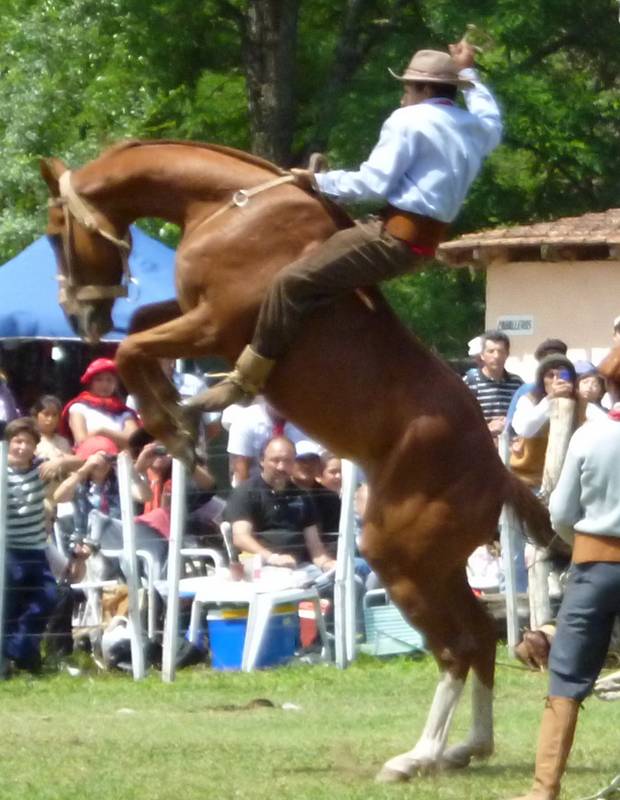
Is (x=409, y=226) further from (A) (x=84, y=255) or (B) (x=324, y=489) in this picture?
(B) (x=324, y=489)

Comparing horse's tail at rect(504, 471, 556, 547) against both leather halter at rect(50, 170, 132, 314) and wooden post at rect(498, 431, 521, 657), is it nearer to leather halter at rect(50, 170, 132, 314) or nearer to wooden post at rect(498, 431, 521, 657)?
leather halter at rect(50, 170, 132, 314)

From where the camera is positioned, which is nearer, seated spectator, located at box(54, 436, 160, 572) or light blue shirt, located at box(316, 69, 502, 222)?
light blue shirt, located at box(316, 69, 502, 222)

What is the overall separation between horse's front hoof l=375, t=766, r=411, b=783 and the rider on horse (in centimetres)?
178

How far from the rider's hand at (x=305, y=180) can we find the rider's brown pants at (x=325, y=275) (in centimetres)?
28

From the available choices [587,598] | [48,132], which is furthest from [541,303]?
[587,598]

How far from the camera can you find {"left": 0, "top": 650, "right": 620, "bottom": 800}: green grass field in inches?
302

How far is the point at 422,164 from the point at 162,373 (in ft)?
5.00

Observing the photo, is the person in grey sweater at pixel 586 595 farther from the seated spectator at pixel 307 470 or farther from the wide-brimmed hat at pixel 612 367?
the seated spectator at pixel 307 470

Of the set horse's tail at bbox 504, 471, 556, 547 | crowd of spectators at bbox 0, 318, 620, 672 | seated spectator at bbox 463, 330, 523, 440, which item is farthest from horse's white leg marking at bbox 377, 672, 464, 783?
seated spectator at bbox 463, 330, 523, 440

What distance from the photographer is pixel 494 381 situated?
14.1 m

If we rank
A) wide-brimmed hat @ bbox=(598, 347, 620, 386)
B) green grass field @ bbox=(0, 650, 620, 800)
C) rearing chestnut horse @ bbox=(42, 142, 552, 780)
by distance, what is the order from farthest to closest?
rearing chestnut horse @ bbox=(42, 142, 552, 780), green grass field @ bbox=(0, 650, 620, 800), wide-brimmed hat @ bbox=(598, 347, 620, 386)

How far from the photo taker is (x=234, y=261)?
8211 millimetres

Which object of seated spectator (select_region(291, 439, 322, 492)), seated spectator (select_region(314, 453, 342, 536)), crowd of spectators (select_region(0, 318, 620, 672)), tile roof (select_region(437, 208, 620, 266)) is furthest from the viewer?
tile roof (select_region(437, 208, 620, 266))

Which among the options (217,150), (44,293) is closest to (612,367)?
(217,150)
